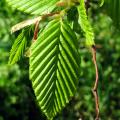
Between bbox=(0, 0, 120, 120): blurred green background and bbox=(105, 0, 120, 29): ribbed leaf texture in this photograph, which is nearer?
bbox=(105, 0, 120, 29): ribbed leaf texture

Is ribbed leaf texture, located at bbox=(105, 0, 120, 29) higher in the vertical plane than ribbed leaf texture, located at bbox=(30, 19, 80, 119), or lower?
higher

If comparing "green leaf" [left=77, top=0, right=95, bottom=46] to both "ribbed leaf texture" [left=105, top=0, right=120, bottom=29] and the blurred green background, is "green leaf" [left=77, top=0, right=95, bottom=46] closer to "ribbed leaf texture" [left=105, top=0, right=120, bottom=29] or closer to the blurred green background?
"ribbed leaf texture" [left=105, top=0, right=120, bottom=29]

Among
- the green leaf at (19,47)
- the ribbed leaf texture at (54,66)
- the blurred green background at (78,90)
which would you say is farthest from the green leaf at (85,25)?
the blurred green background at (78,90)

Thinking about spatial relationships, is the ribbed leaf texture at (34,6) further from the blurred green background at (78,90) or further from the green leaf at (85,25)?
the blurred green background at (78,90)

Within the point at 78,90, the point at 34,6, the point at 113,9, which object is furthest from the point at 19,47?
the point at 78,90

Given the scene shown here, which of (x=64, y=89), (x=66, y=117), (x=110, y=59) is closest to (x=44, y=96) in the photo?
(x=64, y=89)

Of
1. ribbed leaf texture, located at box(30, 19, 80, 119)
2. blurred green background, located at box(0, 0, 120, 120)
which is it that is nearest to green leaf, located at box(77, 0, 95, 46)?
ribbed leaf texture, located at box(30, 19, 80, 119)

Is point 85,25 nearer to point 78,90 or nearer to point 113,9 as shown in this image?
point 113,9

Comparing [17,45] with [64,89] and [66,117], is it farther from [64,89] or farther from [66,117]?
[66,117]
